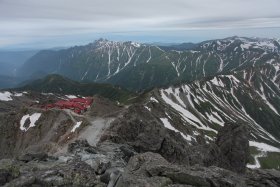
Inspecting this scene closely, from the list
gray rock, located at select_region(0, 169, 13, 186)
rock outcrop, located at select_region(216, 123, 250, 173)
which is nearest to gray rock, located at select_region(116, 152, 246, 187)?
gray rock, located at select_region(0, 169, 13, 186)

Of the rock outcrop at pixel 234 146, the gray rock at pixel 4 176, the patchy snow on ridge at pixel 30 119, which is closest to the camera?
the gray rock at pixel 4 176

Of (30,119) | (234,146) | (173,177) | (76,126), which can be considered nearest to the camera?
(173,177)

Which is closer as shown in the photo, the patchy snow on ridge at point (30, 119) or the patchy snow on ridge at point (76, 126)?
the patchy snow on ridge at point (76, 126)

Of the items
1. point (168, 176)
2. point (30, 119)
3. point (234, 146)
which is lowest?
point (30, 119)

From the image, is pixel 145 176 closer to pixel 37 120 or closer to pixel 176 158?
pixel 176 158

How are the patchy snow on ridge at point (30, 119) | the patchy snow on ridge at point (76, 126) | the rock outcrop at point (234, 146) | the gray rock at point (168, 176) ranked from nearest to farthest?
1. the gray rock at point (168, 176)
2. the rock outcrop at point (234, 146)
3. the patchy snow on ridge at point (76, 126)
4. the patchy snow on ridge at point (30, 119)

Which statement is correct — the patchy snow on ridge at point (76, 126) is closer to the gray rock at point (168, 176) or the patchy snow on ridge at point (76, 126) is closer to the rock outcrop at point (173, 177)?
the rock outcrop at point (173, 177)

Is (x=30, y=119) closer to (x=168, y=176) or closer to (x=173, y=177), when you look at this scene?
(x=168, y=176)

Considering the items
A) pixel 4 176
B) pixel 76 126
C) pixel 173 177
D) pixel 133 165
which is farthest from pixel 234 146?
pixel 4 176

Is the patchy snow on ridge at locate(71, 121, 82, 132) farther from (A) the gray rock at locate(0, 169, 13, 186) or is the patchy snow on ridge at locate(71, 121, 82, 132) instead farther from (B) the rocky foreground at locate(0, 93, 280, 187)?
(A) the gray rock at locate(0, 169, 13, 186)

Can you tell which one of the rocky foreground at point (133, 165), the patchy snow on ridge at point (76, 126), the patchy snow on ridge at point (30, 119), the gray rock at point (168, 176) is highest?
the gray rock at point (168, 176)

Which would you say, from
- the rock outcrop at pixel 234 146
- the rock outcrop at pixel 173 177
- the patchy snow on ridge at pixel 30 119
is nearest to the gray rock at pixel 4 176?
the rock outcrop at pixel 173 177
